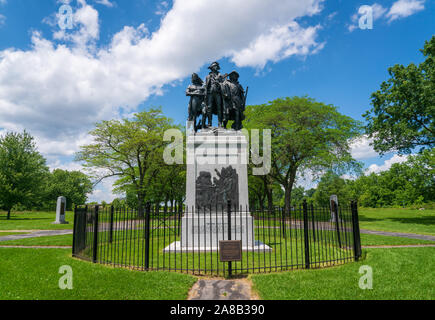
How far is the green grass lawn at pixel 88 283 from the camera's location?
5070mm

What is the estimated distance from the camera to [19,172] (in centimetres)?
3347

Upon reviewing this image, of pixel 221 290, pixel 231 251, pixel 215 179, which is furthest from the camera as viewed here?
pixel 215 179

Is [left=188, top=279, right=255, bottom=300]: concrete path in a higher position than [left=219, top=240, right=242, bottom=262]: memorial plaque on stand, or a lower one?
lower

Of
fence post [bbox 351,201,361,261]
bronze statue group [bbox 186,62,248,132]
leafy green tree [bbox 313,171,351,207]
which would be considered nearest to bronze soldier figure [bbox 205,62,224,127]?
bronze statue group [bbox 186,62,248,132]

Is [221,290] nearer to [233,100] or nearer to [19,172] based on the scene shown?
[233,100]

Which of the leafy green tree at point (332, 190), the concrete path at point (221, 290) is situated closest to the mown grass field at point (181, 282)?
the concrete path at point (221, 290)

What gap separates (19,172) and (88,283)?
36.2m

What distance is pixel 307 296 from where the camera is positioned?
16.6ft

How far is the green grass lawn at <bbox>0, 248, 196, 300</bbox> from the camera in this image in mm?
5070

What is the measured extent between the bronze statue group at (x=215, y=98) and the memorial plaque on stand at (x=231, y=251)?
6.58m

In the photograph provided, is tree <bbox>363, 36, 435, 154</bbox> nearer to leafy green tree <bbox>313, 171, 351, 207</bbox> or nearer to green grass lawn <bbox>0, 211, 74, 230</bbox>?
green grass lawn <bbox>0, 211, 74, 230</bbox>

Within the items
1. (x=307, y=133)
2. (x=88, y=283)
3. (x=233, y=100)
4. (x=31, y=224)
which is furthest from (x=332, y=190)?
(x=88, y=283)

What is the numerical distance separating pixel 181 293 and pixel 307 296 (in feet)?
8.32

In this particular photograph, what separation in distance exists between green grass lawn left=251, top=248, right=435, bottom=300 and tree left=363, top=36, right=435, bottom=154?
18.8 metres
